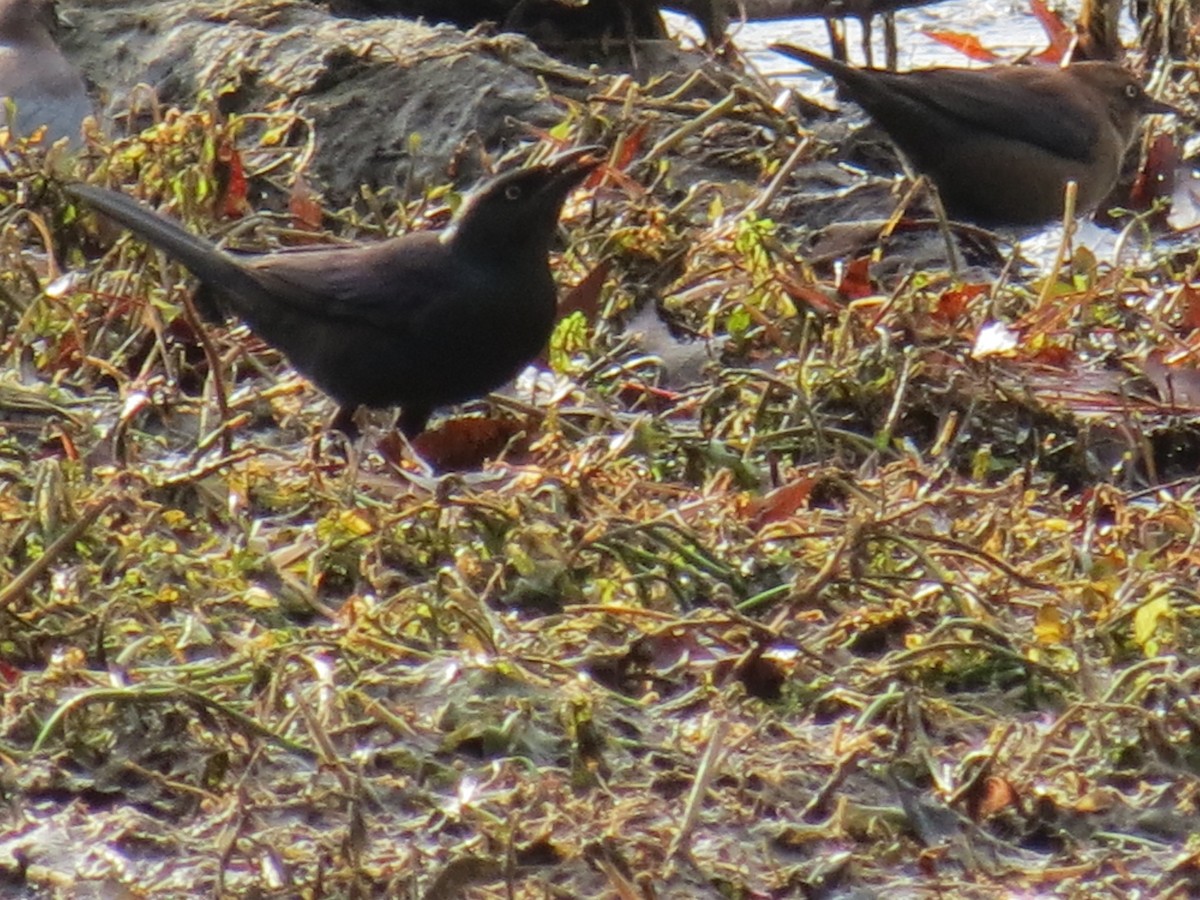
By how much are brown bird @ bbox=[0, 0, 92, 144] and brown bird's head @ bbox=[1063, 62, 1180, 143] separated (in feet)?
11.3

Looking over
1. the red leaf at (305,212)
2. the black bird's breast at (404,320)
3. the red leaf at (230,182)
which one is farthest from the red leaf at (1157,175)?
the black bird's breast at (404,320)

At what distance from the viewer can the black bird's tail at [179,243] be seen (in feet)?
18.3

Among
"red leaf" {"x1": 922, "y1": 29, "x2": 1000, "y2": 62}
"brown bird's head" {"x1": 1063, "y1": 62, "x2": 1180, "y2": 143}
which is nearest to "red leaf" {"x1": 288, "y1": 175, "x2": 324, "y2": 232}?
"brown bird's head" {"x1": 1063, "y1": 62, "x2": 1180, "y2": 143}

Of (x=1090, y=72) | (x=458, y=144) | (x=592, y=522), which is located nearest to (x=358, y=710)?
(x=592, y=522)

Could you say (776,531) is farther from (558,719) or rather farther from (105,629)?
(105,629)

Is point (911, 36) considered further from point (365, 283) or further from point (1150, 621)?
point (1150, 621)

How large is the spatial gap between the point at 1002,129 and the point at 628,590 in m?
3.79

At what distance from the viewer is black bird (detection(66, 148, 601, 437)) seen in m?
5.35

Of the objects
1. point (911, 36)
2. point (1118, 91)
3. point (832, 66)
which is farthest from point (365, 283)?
point (911, 36)

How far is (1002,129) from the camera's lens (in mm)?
7730

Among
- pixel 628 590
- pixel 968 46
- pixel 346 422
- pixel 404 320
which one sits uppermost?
pixel 404 320

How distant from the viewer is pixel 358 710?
384 centimetres

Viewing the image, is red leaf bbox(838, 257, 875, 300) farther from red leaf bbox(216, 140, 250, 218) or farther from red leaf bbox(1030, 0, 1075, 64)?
red leaf bbox(1030, 0, 1075, 64)

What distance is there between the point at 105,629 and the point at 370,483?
88cm
